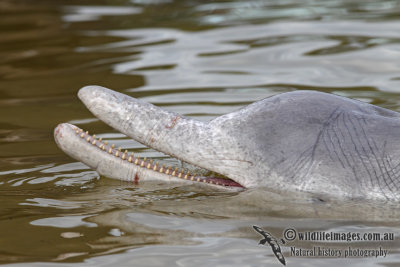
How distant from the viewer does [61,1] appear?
16000mm

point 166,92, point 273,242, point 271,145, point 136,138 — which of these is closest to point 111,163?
point 136,138

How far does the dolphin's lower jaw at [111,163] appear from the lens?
6602 mm

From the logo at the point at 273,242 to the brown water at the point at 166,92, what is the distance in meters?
0.04

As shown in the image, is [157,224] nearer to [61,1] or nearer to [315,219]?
[315,219]

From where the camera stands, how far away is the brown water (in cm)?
548

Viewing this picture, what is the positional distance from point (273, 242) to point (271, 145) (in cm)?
110

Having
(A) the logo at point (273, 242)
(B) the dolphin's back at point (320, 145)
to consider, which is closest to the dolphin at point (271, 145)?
(B) the dolphin's back at point (320, 145)

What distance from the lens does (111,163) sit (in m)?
6.64

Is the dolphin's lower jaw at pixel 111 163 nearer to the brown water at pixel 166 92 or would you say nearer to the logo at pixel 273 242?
the brown water at pixel 166 92

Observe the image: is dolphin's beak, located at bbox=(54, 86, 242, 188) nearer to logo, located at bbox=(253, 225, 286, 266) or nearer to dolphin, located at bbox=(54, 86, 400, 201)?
dolphin, located at bbox=(54, 86, 400, 201)

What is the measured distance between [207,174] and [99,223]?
4.03 ft

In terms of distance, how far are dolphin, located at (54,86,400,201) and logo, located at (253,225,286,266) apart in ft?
2.47

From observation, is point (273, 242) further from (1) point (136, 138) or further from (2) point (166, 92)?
(2) point (166, 92)

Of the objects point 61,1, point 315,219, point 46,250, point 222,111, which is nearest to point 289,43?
point 222,111
